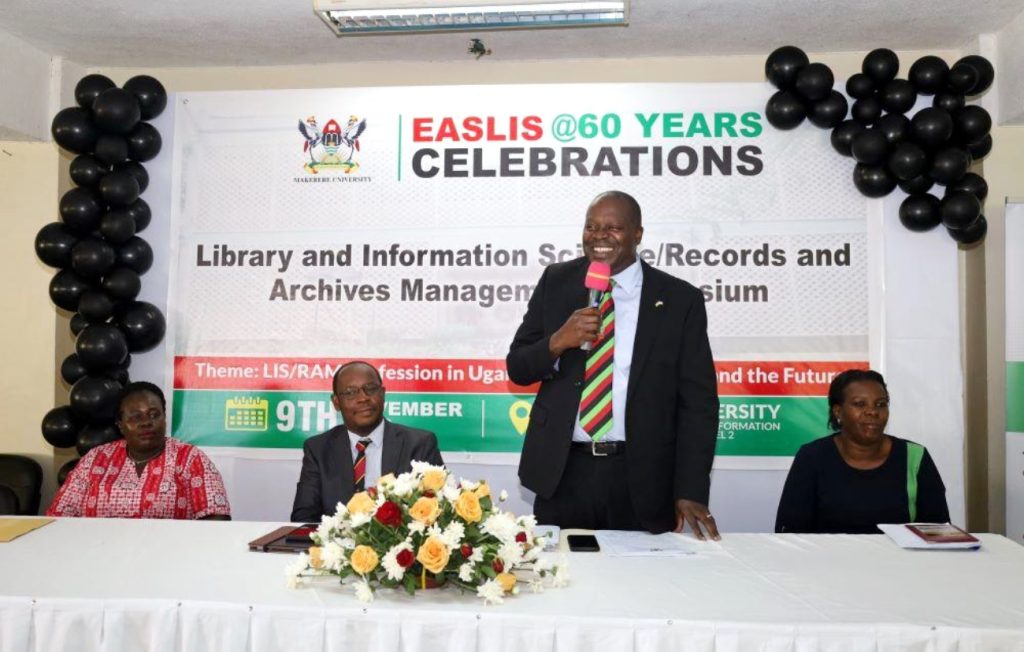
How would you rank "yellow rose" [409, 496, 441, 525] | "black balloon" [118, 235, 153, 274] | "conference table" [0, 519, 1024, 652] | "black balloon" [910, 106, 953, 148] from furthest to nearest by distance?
1. "black balloon" [118, 235, 153, 274]
2. "black balloon" [910, 106, 953, 148]
3. "yellow rose" [409, 496, 441, 525]
4. "conference table" [0, 519, 1024, 652]

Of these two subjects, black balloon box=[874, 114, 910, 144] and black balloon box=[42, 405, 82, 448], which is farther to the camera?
black balloon box=[42, 405, 82, 448]

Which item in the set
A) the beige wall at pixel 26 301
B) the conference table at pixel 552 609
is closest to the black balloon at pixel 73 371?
the beige wall at pixel 26 301

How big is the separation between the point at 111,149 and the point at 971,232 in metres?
4.43

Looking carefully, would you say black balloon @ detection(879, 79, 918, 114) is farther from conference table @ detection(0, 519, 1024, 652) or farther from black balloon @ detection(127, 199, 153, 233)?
black balloon @ detection(127, 199, 153, 233)

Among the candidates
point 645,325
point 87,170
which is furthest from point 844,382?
point 87,170

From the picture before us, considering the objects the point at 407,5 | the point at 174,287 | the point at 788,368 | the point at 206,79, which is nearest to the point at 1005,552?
the point at 788,368

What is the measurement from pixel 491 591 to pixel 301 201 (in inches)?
126

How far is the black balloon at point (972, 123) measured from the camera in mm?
4074

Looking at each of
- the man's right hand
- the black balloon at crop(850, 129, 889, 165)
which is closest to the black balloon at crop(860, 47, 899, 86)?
the black balloon at crop(850, 129, 889, 165)

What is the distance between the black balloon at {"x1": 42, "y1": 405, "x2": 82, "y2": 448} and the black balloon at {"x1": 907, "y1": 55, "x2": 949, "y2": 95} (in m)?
4.65

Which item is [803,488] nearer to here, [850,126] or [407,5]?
[850,126]

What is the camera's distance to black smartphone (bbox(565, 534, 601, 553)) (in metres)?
2.29

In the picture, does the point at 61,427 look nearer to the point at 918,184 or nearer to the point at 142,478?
the point at 142,478

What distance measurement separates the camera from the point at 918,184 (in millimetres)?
4105
